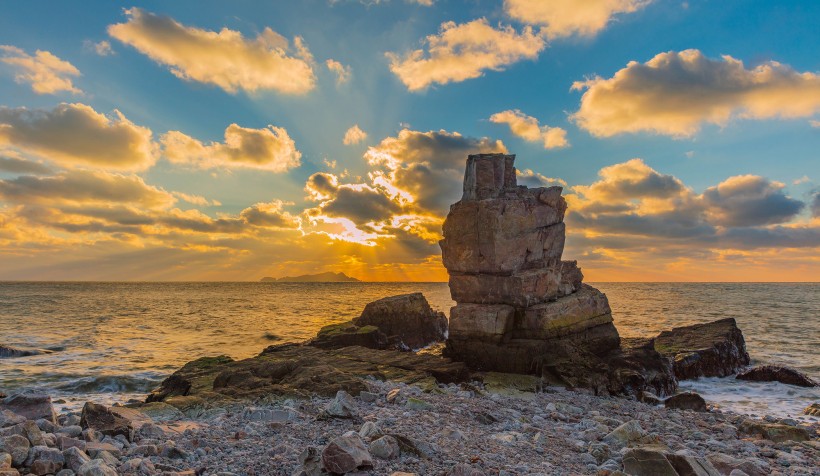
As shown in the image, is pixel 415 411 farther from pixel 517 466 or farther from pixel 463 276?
pixel 463 276

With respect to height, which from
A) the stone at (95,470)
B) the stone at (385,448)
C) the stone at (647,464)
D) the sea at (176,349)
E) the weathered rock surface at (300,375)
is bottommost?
the sea at (176,349)

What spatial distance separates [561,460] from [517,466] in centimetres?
144

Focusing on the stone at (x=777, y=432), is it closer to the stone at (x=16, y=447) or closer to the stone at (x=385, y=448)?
the stone at (x=385, y=448)

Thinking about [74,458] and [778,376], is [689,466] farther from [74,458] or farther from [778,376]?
[778,376]

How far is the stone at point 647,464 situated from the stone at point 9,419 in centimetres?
1085

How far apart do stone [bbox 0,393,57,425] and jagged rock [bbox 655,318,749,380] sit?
74.8 ft

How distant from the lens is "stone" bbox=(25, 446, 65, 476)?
251 inches

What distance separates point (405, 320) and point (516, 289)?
1250cm

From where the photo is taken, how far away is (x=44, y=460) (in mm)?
6492

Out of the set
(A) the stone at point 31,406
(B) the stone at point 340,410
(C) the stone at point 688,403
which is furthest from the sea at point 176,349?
(B) the stone at point 340,410

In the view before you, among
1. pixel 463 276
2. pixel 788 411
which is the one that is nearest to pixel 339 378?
pixel 463 276

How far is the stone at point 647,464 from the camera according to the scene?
744 centimetres

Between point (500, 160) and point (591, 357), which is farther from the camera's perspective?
point (500, 160)

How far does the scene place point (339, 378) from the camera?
1396 centimetres
